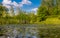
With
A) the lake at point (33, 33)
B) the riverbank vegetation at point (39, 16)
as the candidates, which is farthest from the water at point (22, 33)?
the riverbank vegetation at point (39, 16)

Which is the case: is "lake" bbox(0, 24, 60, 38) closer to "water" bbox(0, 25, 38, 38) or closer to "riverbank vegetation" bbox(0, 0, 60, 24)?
"water" bbox(0, 25, 38, 38)

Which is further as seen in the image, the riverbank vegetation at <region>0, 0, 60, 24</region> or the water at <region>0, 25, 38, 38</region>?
the riverbank vegetation at <region>0, 0, 60, 24</region>

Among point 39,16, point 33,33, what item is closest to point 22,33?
point 33,33

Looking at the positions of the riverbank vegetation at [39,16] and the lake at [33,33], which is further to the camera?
the riverbank vegetation at [39,16]

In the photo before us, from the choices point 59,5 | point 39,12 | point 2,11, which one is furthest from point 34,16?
point 2,11

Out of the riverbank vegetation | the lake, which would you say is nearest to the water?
the lake

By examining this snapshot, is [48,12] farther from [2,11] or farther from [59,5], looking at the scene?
[2,11]

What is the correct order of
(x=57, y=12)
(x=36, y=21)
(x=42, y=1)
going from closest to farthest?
(x=36, y=21), (x=57, y=12), (x=42, y=1)

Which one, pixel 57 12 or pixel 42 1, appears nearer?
pixel 57 12

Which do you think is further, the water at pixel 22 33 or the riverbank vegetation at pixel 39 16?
the riverbank vegetation at pixel 39 16

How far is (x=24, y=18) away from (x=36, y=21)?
5.19 meters

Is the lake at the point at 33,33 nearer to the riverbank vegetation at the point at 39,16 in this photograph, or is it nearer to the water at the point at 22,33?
the water at the point at 22,33

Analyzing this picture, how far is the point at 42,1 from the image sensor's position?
64.0m

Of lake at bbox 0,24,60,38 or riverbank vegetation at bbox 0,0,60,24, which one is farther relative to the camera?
riverbank vegetation at bbox 0,0,60,24
